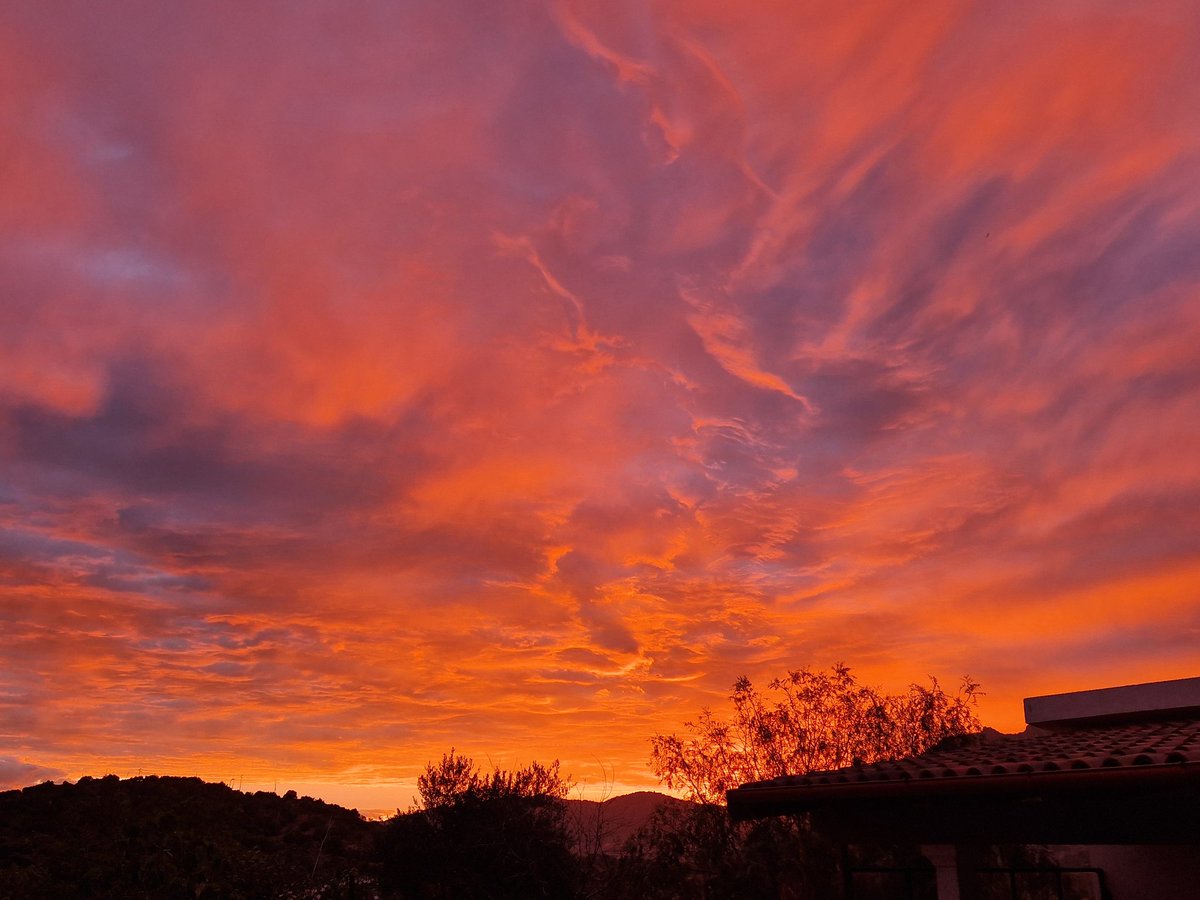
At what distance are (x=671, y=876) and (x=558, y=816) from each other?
121 inches

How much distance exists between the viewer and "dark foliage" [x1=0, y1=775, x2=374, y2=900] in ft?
63.6

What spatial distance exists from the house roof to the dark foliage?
13076mm

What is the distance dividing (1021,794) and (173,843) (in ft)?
72.9

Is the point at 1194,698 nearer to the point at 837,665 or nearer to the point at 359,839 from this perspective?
the point at 837,665

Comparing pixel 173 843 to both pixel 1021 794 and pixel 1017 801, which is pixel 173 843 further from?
pixel 1021 794

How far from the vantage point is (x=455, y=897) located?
1759 centimetres

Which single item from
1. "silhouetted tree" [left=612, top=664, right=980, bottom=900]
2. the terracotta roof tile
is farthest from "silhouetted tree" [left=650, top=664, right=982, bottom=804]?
the terracotta roof tile

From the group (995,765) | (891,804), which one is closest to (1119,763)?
(995,765)

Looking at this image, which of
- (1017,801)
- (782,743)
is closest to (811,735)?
(782,743)

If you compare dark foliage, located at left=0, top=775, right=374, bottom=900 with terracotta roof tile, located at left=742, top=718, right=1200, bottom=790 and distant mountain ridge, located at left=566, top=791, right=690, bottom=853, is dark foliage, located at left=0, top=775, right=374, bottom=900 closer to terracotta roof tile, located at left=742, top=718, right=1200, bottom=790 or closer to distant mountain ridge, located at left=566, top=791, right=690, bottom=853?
Answer: distant mountain ridge, located at left=566, top=791, right=690, bottom=853

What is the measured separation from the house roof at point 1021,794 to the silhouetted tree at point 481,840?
9.72 m

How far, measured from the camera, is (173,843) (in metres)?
22.1

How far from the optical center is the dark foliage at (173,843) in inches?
763

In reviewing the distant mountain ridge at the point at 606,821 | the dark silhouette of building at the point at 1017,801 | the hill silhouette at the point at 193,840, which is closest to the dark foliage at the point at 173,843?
the hill silhouette at the point at 193,840
